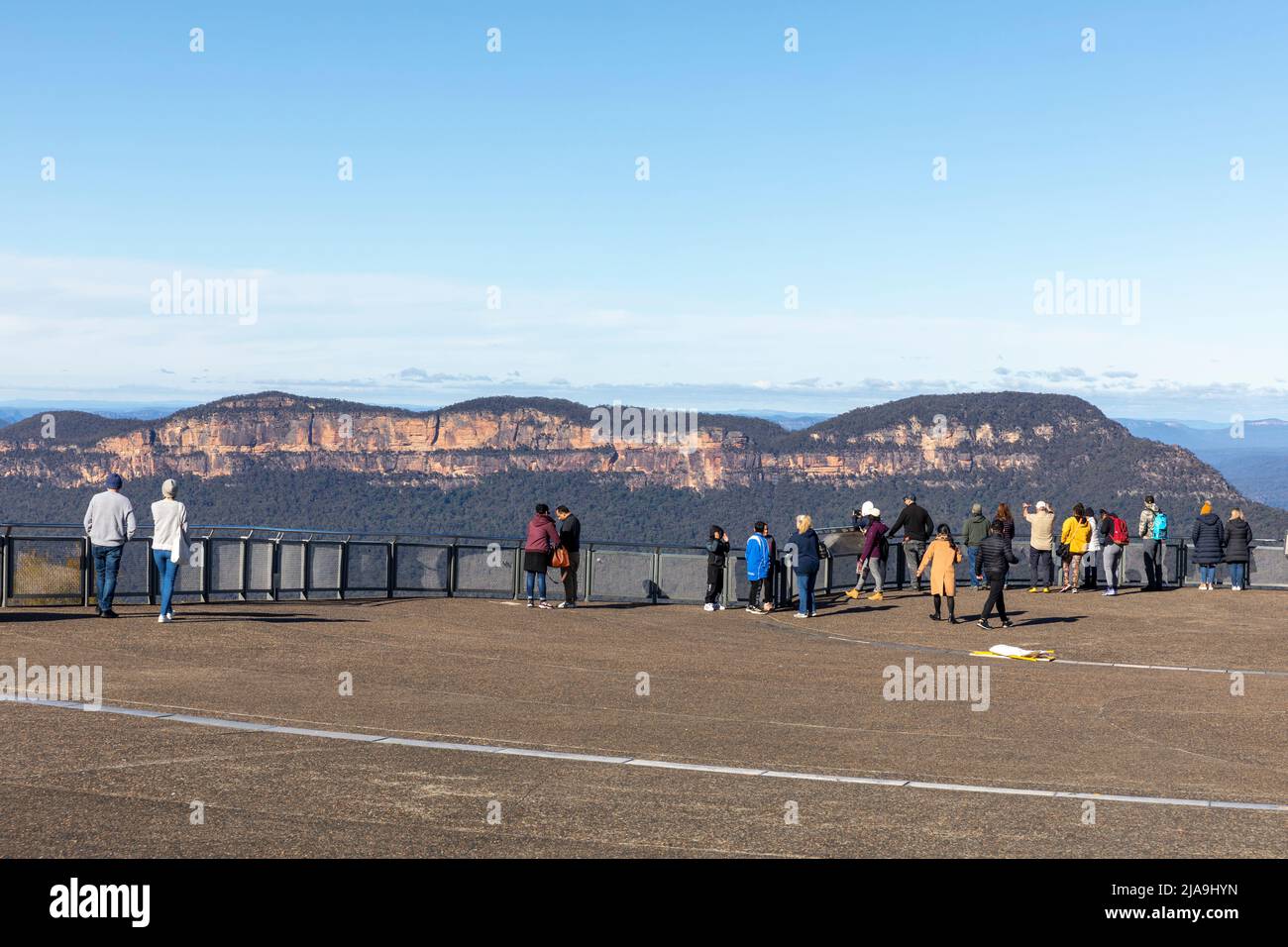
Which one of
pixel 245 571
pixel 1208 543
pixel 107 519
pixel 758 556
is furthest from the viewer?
pixel 1208 543

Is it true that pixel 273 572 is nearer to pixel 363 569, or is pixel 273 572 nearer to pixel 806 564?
pixel 363 569

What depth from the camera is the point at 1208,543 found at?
2736cm

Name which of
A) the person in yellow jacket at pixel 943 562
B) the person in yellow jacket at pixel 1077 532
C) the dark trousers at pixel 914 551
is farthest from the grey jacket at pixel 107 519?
the person in yellow jacket at pixel 1077 532

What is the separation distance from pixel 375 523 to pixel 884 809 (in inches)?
4790

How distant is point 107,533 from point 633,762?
32.7 ft

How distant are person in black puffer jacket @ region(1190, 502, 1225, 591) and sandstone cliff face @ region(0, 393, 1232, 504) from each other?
4157 inches

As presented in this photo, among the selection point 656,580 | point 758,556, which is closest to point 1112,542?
point 758,556

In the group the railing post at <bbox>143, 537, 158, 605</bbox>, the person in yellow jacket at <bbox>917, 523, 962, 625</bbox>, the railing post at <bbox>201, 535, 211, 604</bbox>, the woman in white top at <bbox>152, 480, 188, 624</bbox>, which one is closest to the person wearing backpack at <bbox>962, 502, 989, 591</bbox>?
the person in yellow jacket at <bbox>917, 523, 962, 625</bbox>

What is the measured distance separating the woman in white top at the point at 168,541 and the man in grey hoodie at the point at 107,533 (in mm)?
367

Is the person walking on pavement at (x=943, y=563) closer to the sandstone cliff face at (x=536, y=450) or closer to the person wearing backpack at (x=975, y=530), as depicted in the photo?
the person wearing backpack at (x=975, y=530)

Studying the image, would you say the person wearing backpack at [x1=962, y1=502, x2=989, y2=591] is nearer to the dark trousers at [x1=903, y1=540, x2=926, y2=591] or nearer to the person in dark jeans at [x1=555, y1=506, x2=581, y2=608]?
the dark trousers at [x1=903, y1=540, x2=926, y2=591]

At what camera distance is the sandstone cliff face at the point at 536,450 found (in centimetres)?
13462

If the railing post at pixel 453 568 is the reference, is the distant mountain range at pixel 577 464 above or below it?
above
